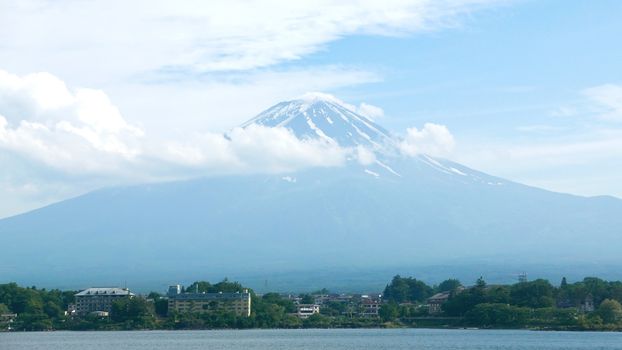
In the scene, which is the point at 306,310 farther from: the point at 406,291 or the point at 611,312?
the point at 611,312

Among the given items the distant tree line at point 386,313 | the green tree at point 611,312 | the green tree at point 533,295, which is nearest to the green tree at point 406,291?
the distant tree line at point 386,313

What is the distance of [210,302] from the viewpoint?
67750 mm

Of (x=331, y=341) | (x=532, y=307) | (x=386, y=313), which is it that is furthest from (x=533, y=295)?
(x=331, y=341)

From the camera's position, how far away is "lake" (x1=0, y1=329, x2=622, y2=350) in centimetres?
4334

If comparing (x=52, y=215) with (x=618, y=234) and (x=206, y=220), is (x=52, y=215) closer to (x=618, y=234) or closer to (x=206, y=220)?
(x=206, y=220)

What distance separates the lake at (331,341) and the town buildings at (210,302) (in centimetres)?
857

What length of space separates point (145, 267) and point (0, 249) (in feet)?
82.7

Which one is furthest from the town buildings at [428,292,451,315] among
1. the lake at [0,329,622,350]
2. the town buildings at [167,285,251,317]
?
the town buildings at [167,285,251,317]

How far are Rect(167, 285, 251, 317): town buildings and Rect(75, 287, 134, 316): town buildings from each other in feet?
10.8

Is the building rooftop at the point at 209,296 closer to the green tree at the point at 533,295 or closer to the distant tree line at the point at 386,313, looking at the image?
the distant tree line at the point at 386,313

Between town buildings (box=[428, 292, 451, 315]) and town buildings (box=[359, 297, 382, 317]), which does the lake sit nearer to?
town buildings (box=[428, 292, 451, 315])

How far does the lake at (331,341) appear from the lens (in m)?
43.3

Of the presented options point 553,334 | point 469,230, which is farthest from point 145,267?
point 553,334

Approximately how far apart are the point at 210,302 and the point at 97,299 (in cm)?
722
